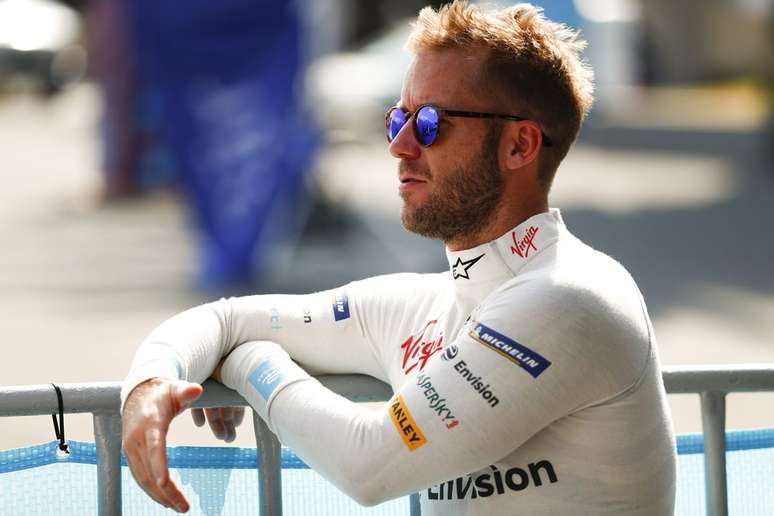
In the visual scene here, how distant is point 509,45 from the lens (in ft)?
8.29

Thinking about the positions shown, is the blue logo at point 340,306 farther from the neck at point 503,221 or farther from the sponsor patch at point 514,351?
the sponsor patch at point 514,351

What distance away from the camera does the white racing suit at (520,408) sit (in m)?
2.19

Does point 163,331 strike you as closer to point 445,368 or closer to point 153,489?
point 153,489

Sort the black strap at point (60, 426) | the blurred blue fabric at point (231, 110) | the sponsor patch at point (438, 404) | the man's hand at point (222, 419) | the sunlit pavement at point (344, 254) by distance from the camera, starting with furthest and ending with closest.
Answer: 1. the blurred blue fabric at point (231, 110)
2. the sunlit pavement at point (344, 254)
3. the man's hand at point (222, 419)
4. the black strap at point (60, 426)
5. the sponsor patch at point (438, 404)

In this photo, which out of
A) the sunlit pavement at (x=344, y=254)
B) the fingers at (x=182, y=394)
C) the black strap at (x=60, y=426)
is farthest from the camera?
the sunlit pavement at (x=344, y=254)

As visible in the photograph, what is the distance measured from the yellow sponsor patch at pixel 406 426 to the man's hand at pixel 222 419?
55cm

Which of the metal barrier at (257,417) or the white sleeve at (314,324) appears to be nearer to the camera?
the metal barrier at (257,417)

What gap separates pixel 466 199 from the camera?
2.58 m

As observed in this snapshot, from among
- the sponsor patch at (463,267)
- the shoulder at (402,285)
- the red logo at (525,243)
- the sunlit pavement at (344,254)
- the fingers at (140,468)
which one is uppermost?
the red logo at (525,243)

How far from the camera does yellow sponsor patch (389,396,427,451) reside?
7.17 ft

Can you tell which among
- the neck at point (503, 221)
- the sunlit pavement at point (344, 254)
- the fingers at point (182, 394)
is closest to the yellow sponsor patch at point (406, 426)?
the fingers at point (182, 394)

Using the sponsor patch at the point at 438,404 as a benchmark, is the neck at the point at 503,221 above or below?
above

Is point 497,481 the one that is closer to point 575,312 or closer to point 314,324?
point 575,312

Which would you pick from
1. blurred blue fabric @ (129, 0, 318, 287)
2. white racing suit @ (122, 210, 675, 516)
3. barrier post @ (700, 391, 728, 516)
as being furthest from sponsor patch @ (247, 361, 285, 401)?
blurred blue fabric @ (129, 0, 318, 287)
